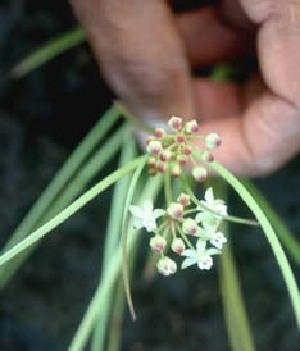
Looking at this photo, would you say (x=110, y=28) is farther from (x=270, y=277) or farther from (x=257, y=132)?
(x=270, y=277)

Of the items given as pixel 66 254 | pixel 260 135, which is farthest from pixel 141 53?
pixel 66 254

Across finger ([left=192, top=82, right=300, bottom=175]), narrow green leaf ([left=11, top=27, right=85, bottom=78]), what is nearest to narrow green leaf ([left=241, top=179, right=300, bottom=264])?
finger ([left=192, top=82, right=300, bottom=175])

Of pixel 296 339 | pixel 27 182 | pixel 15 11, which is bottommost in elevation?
pixel 296 339

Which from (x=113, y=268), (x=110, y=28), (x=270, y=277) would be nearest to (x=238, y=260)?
(x=270, y=277)

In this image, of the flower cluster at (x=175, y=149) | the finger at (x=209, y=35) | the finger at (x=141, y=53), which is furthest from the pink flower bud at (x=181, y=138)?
the finger at (x=209, y=35)

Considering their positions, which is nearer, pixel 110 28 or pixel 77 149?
pixel 110 28
